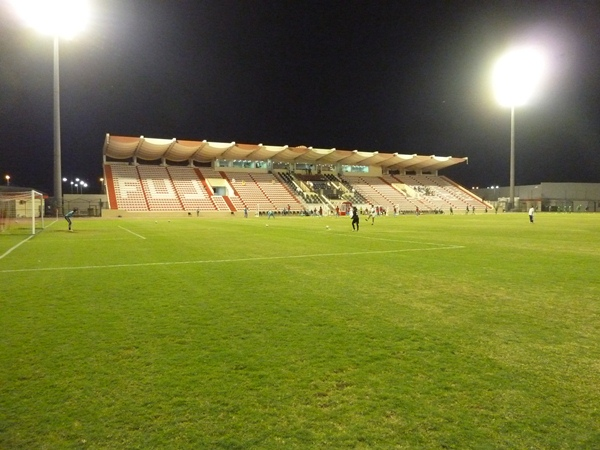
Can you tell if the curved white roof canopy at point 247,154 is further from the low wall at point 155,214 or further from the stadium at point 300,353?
the stadium at point 300,353

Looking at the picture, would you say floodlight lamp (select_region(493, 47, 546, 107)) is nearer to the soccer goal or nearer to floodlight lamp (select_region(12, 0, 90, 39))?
floodlight lamp (select_region(12, 0, 90, 39))

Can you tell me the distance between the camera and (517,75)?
2034 inches

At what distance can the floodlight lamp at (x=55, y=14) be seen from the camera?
31.1m

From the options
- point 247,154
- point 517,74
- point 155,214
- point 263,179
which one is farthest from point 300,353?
point 263,179

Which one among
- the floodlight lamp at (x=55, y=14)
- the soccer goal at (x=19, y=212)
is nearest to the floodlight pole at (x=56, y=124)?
the floodlight lamp at (x=55, y=14)

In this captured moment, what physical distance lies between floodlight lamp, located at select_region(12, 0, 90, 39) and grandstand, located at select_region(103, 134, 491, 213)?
22221 mm

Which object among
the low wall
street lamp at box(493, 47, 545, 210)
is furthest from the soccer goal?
street lamp at box(493, 47, 545, 210)

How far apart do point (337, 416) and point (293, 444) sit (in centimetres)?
47

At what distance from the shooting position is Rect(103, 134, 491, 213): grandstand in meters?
57.4

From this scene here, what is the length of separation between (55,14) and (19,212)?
63.3 feet

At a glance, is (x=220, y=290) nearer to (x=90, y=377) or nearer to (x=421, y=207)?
(x=90, y=377)

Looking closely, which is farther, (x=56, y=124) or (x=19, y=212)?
(x=19, y=212)

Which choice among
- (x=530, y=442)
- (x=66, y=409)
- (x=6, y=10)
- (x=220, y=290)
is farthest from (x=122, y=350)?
(x=6, y=10)

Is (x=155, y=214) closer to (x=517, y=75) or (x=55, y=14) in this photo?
(x=55, y=14)
